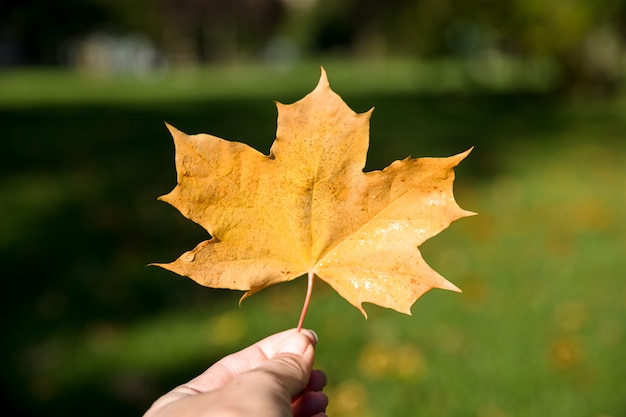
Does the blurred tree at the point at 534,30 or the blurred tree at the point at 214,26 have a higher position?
the blurred tree at the point at 534,30

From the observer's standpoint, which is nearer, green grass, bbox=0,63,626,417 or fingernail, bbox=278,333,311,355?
fingernail, bbox=278,333,311,355

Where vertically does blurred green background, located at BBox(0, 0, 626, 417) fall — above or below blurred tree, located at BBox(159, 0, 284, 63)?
above

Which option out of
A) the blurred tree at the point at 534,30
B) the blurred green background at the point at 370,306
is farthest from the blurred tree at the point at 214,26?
the blurred green background at the point at 370,306

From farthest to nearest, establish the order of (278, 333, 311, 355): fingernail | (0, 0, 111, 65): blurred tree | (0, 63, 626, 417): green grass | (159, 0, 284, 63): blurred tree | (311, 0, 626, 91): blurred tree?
(159, 0, 284, 63): blurred tree
(0, 0, 111, 65): blurred tree
(311, 0, 626, 91): blurred tree
(0, 63, 626, 417): green grass
(278, 333, 311, 355): fingernail

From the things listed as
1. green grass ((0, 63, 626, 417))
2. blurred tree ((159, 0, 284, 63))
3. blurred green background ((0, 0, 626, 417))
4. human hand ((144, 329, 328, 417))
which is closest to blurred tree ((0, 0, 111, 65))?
blurred tree ((159, 0, 284, 63))

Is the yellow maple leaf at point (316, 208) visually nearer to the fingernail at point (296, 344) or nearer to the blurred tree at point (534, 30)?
the fingernail at point (296, 344)

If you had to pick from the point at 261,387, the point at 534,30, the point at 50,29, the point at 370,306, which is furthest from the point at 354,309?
the point at 50,29

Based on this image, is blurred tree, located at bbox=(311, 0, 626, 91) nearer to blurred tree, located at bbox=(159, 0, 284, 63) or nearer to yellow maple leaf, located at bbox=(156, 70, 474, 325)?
yellow maple leaf, located at bbox=(156, 70, 474, 325)
